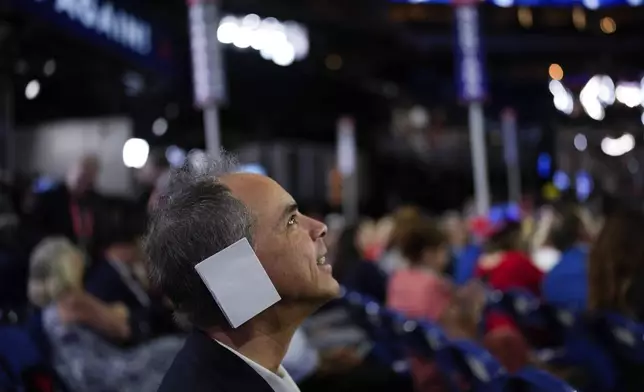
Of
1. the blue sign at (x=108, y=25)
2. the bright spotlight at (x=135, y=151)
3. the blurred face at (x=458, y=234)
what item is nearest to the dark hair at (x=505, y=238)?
the blurred face at (x=458, y=234)

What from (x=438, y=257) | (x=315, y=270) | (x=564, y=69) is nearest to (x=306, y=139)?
(x=564, y=69)

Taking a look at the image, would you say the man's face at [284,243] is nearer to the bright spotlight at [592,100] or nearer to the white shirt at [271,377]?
the white shirt at [271,377]

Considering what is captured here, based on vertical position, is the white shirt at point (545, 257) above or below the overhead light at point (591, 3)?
below

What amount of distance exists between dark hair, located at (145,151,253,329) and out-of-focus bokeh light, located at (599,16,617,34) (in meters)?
20.9

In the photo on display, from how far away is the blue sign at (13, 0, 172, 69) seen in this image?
743 cm

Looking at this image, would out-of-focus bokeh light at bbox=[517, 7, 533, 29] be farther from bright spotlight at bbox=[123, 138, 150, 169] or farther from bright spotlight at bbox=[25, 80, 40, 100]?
bright spotlight at bbox=[25, 80, 40, 100]

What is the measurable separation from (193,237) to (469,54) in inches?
338

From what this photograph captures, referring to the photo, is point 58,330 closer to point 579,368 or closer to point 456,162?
point 579,368

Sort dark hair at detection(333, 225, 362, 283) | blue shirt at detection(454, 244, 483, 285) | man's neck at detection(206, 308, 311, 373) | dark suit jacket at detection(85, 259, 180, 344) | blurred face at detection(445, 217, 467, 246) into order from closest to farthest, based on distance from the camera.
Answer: man's neck at detection(206, 308, 311, 373), dark suit jacket at detection(85, 259, 180, 344), dark hair at detection(333, 225, 362, 283), blue shirt at detection(454, 244, 483, 285), blurred face at detection(445, 217, 467, 246)

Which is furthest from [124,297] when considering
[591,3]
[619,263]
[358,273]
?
[591,3]

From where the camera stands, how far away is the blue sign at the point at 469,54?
989 cm

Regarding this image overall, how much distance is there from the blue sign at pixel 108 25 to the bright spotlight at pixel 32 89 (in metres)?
0.61

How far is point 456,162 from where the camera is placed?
85.7 ft

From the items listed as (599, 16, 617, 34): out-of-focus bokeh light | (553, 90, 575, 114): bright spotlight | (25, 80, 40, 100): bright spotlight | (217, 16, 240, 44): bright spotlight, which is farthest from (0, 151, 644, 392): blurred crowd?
(553, 90, 575, 114): bright spotlight
